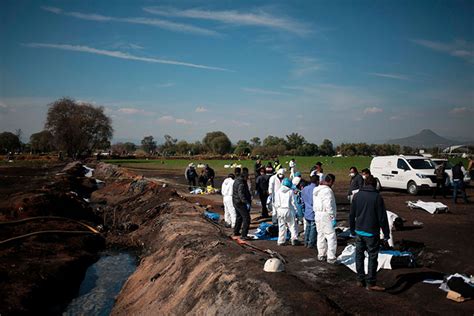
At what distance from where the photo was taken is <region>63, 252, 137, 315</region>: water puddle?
8.82m

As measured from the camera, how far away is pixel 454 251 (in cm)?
903

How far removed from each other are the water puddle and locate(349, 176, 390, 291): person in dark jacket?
19.4 feet

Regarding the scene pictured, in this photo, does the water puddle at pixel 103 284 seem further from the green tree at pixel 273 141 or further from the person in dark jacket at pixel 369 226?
the green tree at pixel 273 141

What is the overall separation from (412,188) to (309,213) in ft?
41.5

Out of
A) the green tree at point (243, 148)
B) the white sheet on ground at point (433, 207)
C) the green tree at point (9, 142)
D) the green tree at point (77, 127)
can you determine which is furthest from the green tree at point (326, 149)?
the white sheet on ground at point (433, 207)

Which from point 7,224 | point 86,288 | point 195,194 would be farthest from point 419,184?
point 7,224

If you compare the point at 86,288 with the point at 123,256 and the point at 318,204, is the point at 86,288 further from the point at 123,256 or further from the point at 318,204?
the point at 318,204

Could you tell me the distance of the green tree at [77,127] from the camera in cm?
7500

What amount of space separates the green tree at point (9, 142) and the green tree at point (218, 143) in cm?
6498

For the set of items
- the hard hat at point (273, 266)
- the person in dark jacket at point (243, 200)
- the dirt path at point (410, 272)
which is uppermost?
the person in dark jacket at point (243, 200)

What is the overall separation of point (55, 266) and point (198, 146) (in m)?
137

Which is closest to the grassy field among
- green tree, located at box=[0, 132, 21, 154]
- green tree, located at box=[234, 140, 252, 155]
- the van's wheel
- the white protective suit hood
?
the van's wheel

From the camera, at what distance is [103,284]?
1038 centimetres

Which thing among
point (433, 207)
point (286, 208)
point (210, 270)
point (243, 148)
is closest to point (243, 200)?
point (286, 208)
